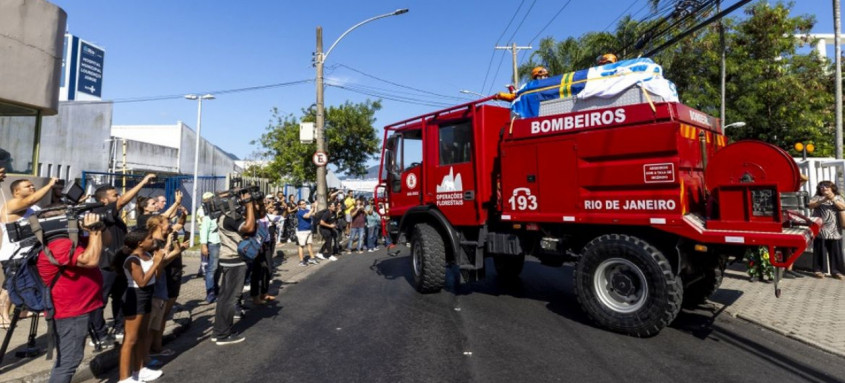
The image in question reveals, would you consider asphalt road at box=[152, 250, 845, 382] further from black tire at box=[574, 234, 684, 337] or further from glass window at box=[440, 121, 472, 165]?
glass window at box=[440, 121, 472, 165]

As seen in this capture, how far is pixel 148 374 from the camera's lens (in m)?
4.14

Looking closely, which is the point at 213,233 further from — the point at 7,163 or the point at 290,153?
the point at 290,153

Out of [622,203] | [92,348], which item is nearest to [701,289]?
[622,203]

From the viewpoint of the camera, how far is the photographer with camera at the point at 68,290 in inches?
131

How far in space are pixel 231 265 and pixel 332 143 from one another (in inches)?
880

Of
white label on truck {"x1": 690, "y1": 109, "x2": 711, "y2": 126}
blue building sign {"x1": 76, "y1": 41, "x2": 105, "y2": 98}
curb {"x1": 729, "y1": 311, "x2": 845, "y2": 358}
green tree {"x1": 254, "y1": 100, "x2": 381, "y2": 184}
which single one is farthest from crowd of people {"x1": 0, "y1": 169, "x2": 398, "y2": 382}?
blue building sign {"x1": 76, "y1": 41, "x2": 105, "y2": 98}

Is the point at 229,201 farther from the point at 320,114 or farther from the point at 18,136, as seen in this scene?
the point at 320,114

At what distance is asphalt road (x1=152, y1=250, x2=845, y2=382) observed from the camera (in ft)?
13.8

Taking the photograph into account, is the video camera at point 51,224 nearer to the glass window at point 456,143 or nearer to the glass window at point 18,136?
the glass window at point 18,136

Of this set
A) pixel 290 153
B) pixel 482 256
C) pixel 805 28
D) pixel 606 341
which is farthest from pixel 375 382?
pixel 805 28

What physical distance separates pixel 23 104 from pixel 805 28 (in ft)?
105

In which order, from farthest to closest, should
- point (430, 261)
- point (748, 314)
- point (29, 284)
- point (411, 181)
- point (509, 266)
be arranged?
point (509, 266) < point (411, 181) < point (430, 261) < point (748, 314) < point (29, 284)

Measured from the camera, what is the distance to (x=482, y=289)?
794cm

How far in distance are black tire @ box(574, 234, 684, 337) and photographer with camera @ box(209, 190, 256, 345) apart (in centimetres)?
394
